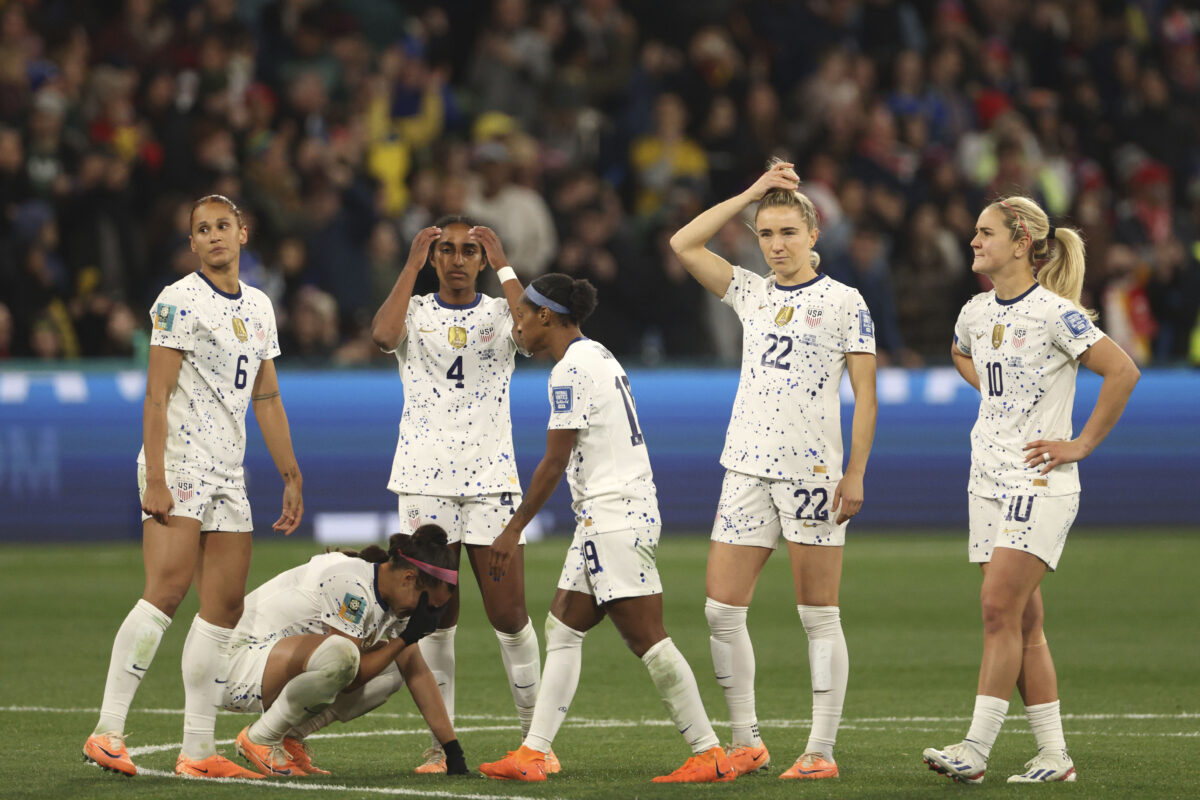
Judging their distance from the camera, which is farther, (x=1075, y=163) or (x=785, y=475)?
(x=1075, y=163)

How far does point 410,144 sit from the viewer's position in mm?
19219

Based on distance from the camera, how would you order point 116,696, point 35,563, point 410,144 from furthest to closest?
1. point 410,144
2. point 35,563
3. point 116,696

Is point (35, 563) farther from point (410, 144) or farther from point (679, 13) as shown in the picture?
point (679, 13)

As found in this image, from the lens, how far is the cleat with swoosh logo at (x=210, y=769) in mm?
7426

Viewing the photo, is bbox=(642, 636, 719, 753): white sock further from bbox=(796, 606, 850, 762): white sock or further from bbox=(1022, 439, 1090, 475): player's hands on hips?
bbox=(1022, 439, 1090, 475): player's hands on hips

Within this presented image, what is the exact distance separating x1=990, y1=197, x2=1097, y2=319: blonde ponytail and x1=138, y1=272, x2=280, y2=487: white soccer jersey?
322 cm

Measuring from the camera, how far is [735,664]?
7.62 metres

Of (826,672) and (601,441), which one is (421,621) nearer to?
(601,441)

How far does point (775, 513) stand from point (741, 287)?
101cm

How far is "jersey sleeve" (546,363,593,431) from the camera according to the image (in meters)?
7.33

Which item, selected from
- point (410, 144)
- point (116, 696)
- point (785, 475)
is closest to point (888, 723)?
point (785, 475)

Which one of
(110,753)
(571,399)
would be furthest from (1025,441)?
(110,753)

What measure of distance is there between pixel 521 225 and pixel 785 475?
10.3 m

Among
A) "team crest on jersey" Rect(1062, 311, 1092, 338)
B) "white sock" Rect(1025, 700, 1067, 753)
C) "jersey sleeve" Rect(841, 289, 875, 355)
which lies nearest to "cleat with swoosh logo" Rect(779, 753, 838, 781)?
"white sock" Rect(1025, 700, 1067, 753)
